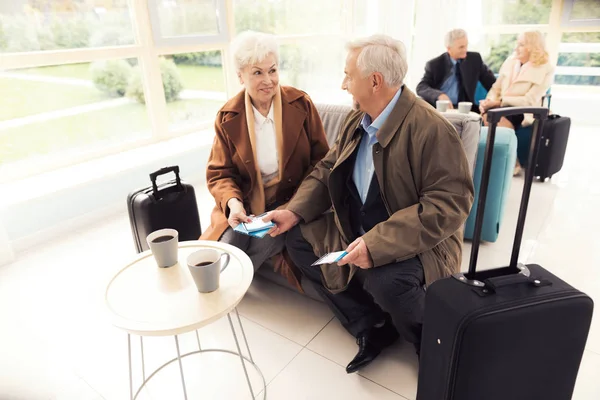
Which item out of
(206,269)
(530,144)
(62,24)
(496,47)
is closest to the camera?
(530,144)

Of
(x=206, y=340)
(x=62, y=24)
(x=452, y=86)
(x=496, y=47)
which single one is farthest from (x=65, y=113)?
(x=496, y=47)

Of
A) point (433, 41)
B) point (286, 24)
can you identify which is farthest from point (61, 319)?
point (433, 41)

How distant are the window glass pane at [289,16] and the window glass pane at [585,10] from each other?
8.97 feet

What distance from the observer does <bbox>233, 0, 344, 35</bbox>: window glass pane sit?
4.10 m

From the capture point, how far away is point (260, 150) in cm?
190

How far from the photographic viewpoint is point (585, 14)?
487 cm

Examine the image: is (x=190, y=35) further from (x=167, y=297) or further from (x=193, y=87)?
(x=167, y=297)

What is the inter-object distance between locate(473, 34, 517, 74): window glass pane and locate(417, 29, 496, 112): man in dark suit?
87.1 inches

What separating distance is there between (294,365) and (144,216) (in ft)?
3.03

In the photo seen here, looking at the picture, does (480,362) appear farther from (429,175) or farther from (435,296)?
(429,175)

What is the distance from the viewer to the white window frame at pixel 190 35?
326 centimetres

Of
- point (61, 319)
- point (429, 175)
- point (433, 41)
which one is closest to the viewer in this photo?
point (429, 175)

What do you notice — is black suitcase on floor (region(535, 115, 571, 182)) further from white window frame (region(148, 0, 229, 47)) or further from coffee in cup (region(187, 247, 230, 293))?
coffee in cup (region(187, 247, 230, 293))

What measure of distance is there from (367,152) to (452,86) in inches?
99.7
